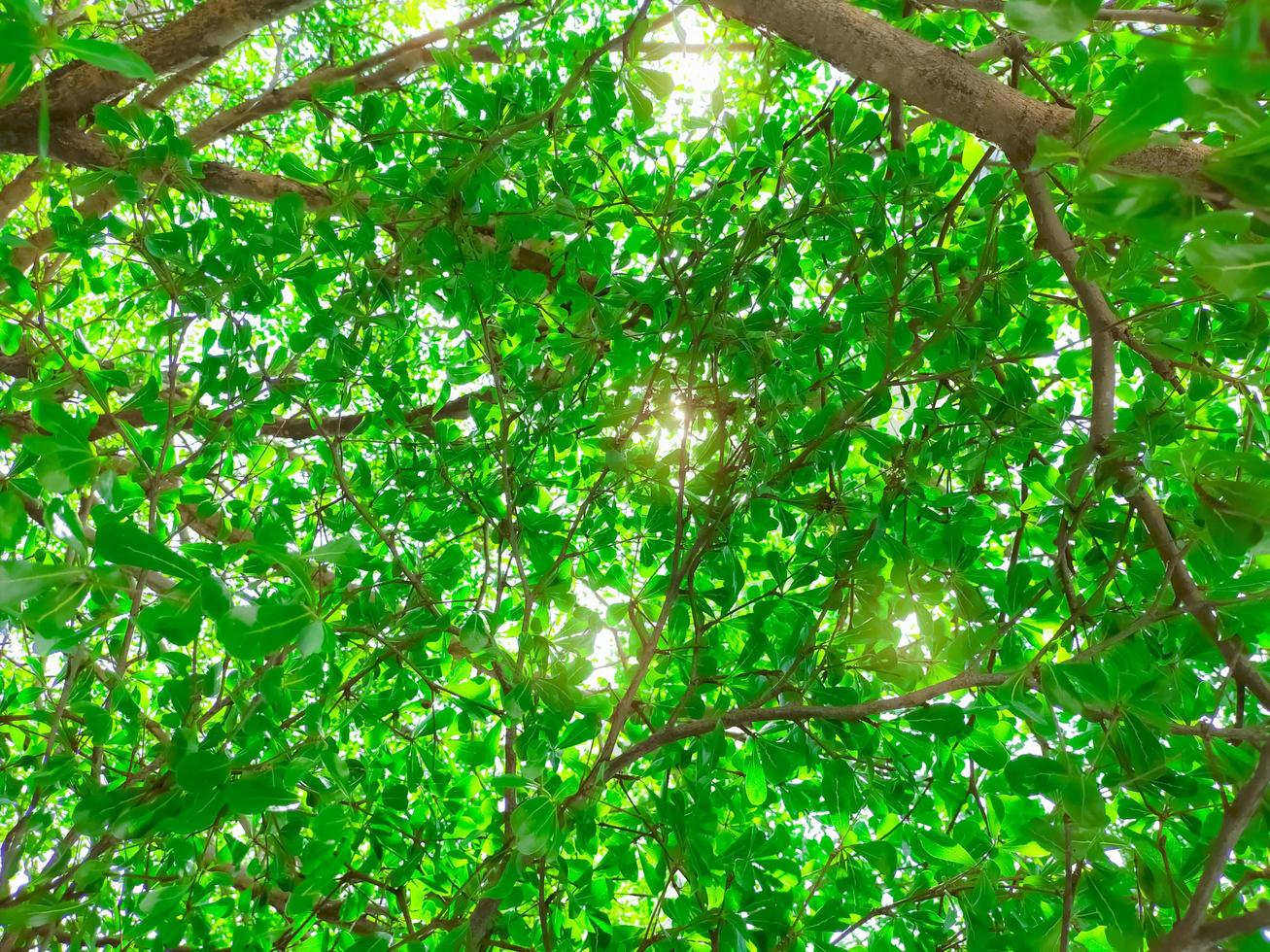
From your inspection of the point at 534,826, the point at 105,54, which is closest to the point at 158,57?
the point at 105,54

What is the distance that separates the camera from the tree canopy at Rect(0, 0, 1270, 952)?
33.9 inches

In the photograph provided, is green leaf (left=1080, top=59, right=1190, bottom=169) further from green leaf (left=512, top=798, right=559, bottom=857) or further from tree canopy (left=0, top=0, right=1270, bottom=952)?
green leaf (left=512, top=798, right=559, bottom=857)

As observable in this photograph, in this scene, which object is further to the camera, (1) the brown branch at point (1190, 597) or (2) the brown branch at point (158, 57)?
(2) the brown branch at point (158, 57)

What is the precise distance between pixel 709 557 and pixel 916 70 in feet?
2.69

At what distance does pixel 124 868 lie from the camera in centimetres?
107

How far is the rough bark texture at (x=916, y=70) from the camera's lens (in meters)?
1.04

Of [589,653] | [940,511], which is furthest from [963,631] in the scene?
[589,653]

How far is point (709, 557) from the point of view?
136cm

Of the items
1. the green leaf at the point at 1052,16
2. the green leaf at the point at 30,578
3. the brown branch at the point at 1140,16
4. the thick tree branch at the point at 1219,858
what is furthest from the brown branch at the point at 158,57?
the thick tree branch at the point at 1219,858

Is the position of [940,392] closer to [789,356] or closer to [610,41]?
[789,356]

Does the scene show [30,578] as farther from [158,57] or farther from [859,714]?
[158,57]

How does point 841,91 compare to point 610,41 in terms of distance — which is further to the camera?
point 841,91

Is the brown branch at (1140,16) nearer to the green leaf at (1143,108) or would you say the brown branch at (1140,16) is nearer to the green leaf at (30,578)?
the green leaf at (1143,108)

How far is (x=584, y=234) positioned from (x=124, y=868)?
1307mm
